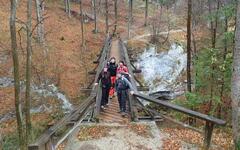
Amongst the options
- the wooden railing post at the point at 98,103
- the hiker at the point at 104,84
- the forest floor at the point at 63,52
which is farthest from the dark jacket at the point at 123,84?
the forest floor at the point at 63,52

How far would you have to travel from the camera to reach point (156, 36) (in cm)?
4644

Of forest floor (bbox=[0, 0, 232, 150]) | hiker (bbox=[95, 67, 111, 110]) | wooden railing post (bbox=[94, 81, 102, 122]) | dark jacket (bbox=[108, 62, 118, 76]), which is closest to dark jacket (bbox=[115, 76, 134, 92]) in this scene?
hiker (bbox=[95, 67, 111, 110])

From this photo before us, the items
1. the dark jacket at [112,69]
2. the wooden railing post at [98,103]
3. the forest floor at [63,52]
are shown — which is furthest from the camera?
the forest floor at [63,52]

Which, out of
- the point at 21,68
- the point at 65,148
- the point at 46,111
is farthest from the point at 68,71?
the point at 65,148

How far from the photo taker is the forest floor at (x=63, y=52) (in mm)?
21969

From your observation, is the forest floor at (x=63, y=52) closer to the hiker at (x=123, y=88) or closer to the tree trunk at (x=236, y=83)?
the tree trunk at (x=236, y=83)

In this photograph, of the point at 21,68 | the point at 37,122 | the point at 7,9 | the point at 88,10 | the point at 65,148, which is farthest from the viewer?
the point at 88,10

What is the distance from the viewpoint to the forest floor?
22.0 meters

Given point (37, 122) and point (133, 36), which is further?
point (133, 36)

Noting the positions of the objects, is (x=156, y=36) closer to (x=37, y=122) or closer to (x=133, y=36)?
(x=133, y=36)

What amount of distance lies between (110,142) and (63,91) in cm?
1704

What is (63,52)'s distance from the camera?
35.4 meters

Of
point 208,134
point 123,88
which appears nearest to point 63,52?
point 123,88

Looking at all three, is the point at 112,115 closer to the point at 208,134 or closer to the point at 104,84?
the point at 104,84
